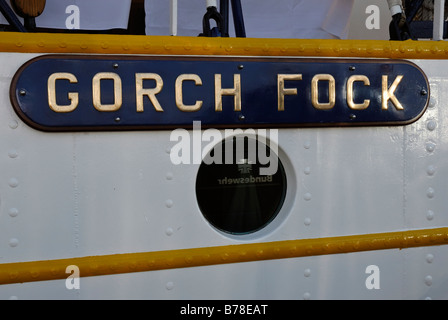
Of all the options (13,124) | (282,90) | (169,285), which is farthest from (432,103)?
(13,124)

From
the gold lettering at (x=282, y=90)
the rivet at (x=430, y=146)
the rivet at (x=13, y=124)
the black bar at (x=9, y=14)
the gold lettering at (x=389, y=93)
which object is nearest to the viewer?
the rivet at (x=13, y=124)

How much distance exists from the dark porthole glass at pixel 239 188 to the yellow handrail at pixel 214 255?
12 centimetres

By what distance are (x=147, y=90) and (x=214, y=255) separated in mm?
667

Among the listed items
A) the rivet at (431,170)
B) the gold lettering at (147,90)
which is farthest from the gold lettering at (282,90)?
the rivet at (431,170)

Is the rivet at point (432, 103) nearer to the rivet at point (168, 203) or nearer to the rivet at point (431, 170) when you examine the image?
the rivet at point (431, 170)

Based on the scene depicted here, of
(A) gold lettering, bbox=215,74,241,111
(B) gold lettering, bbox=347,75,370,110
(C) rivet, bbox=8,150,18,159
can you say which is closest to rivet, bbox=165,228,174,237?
(A) gold lettering, bbox=215,74,241,111

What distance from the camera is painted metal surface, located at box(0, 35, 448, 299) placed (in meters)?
1.70

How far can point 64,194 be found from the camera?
67.8 inches

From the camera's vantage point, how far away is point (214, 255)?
6.16 feet

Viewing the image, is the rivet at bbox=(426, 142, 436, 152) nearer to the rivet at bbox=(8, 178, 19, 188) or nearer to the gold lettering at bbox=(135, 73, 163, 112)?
the gold lettering at bbox=(135, 73, 163, 112)

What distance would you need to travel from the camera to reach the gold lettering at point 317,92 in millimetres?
1925

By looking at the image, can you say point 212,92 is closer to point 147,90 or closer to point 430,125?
point 147,90
